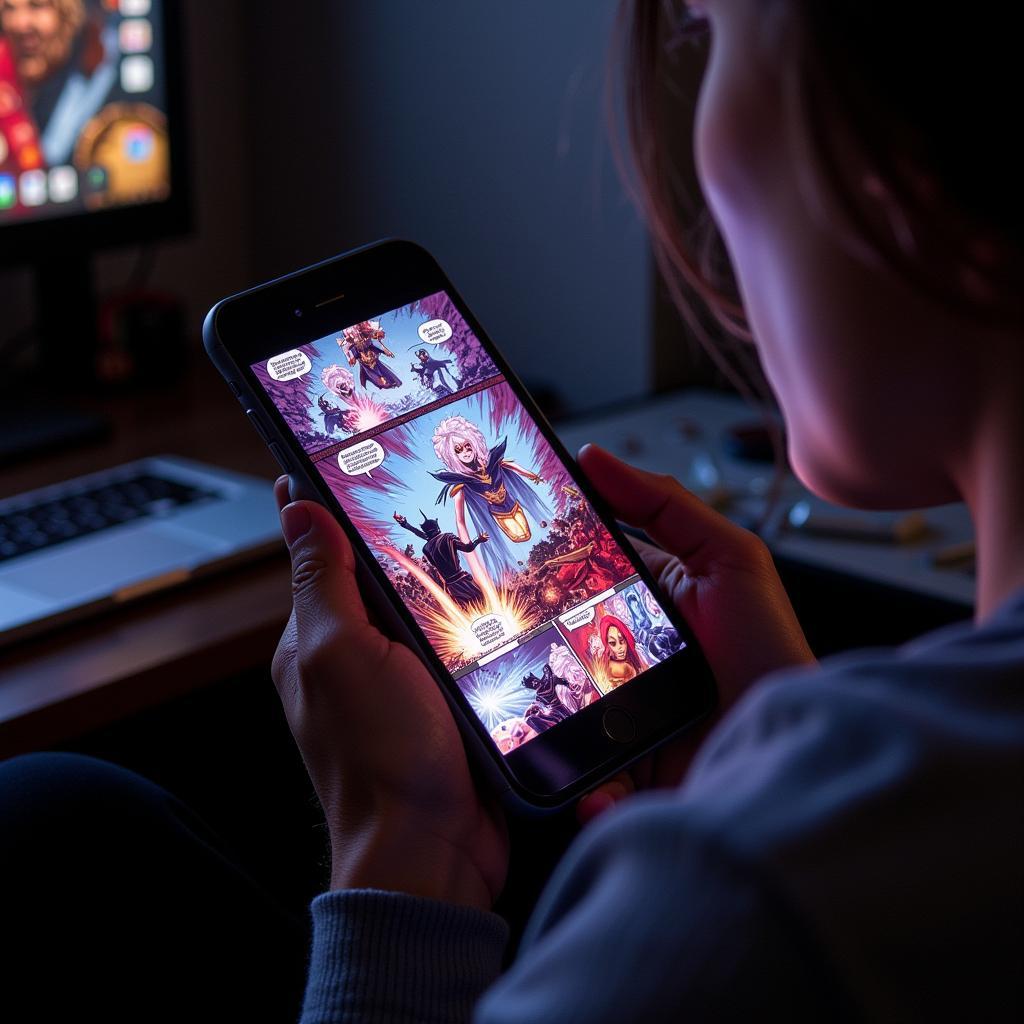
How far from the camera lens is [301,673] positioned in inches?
26.1

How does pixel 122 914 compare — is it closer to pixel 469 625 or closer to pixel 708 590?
pixel 469 625

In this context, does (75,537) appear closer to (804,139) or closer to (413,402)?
(413,402)

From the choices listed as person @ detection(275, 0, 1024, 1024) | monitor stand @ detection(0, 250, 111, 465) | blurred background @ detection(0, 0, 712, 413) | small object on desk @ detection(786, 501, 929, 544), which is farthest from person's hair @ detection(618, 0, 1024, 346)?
monitor stand @ detection(0, 250, 111, 465)

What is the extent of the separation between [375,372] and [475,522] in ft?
0.37

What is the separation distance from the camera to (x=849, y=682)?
0.31 m

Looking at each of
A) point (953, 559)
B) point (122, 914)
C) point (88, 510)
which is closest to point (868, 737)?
point (122, 914)

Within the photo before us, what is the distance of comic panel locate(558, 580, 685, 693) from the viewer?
0.71 meters

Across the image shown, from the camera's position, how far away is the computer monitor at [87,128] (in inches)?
48.2

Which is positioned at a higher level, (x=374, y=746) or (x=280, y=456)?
(x=280, y=456)

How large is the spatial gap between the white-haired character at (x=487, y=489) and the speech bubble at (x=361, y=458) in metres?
0.03

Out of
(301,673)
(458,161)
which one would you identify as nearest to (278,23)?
(458,161)

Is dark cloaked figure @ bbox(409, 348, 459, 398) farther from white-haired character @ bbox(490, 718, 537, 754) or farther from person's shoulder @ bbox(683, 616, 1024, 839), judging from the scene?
person's shoulder @ bbox(683, 616, 1024, 839)

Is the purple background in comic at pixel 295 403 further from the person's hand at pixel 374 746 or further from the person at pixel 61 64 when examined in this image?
the person at pixel 61 64

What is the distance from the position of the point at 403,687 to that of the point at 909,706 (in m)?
0.38
